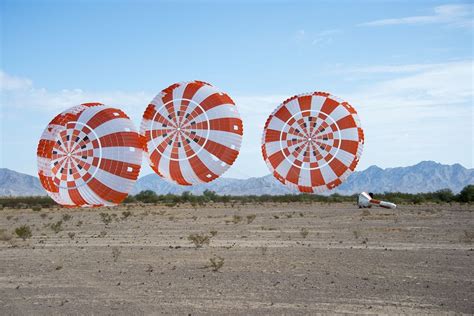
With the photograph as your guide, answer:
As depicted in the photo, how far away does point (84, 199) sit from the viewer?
32.6m

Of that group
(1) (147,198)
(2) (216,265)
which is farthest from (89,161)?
(1) (147,198)

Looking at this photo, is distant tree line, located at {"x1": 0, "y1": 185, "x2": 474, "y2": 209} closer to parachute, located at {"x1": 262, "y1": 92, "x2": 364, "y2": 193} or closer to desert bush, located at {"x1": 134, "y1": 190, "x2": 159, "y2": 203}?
desert bush, located at {"x1": 134, "y1": 190, "x2": 159, "y2": 203}

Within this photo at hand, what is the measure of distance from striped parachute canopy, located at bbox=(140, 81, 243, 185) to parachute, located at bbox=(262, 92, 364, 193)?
5.39 m

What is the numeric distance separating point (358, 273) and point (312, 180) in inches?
737

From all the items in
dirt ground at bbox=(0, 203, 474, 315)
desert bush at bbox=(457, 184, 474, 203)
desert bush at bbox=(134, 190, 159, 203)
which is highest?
desert bush at bbox=(457, 184, 474, 203)

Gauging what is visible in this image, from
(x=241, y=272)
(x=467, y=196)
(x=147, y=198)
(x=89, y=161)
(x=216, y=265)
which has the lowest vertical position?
(x=241, y=272)

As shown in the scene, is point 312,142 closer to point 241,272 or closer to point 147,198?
point 241,272

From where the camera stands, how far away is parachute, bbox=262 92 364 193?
120ft

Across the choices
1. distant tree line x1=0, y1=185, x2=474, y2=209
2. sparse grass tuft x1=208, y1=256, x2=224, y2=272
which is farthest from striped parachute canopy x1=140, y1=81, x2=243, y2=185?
distant tree line x1=0, y1=185, x2=474, y2=209

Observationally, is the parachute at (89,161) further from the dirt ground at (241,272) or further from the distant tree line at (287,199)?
the distant tree line at (287,199)

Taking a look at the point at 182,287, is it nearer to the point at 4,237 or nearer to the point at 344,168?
the point at 4,237

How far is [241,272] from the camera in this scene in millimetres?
18250

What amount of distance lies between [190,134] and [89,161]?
5191 millimetres

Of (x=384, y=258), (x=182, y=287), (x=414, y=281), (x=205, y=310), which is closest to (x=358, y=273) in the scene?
(x=414, y=281)
